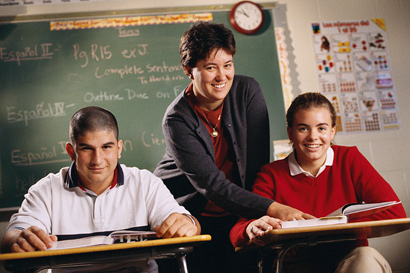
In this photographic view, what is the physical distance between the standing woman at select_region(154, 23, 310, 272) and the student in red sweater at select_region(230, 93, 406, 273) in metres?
0.15

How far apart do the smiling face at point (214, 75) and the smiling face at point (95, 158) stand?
0.49 metres

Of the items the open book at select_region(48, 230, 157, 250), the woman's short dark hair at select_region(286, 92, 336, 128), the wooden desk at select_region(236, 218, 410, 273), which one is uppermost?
the woman's short dark hair at select_region(286, 92, 336, 128)


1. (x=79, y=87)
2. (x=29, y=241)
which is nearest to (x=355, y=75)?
(x=79, y=87)

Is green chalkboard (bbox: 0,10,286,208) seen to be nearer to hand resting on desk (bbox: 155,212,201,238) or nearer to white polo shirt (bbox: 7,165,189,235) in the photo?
white polo shirt (bbox: 7,165,189,235)

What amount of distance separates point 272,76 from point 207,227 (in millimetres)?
1550

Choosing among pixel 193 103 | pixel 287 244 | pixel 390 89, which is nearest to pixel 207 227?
pixel 193 103

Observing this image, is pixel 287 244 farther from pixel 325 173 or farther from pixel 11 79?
pixel 11 79

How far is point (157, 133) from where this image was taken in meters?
3.09

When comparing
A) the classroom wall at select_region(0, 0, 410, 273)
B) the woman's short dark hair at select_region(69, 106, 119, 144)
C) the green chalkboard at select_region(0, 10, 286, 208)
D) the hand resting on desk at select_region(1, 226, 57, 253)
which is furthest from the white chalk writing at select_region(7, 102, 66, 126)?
the hand resting on desk at select_region(1, 226, 57, 253)

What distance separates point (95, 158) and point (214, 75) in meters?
0.66

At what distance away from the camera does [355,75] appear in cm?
339

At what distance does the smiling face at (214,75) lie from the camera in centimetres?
193

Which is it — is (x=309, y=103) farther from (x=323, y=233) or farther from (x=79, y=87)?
(x=79, y=87)

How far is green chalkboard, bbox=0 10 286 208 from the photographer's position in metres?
2.96
